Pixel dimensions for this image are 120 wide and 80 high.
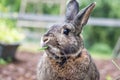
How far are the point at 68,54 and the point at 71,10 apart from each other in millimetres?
592

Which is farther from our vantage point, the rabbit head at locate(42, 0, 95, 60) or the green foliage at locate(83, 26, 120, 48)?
the green foliage at locate(83, 26, 120, 48)

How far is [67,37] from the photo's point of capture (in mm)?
4418

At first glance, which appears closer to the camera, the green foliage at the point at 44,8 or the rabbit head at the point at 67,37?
the rabbit head at the point at 67,37

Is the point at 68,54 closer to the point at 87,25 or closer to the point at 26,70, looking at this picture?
the point at 26,70

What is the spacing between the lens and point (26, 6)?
1605 cm

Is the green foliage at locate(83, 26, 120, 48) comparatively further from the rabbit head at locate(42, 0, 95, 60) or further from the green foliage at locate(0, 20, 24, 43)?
the rabbit head at locate(42, 0, 95, 60)

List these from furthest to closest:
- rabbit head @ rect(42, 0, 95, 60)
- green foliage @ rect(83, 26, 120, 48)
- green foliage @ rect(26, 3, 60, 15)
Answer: green foliage @ rect(26, 3, 60, 15) → green foliage @ rect(83, 26, 120, 48) → rabbit head @ rect(42, 0, 95, 60)

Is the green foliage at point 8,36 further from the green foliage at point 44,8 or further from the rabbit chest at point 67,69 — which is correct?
the green foliage at point 44,8

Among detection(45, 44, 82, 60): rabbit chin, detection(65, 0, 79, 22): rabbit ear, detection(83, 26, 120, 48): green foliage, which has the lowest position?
detection(83, 26, 120, 48): green foliage

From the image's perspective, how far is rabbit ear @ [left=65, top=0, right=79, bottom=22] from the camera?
15.5 feet

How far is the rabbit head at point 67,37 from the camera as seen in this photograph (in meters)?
4.27

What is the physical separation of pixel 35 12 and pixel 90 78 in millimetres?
11772

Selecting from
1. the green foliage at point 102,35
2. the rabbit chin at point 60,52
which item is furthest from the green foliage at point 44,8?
the rabbit chin at point 60,52

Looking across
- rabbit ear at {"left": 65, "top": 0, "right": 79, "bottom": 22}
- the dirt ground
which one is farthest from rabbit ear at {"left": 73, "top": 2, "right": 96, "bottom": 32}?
the dirt ground
